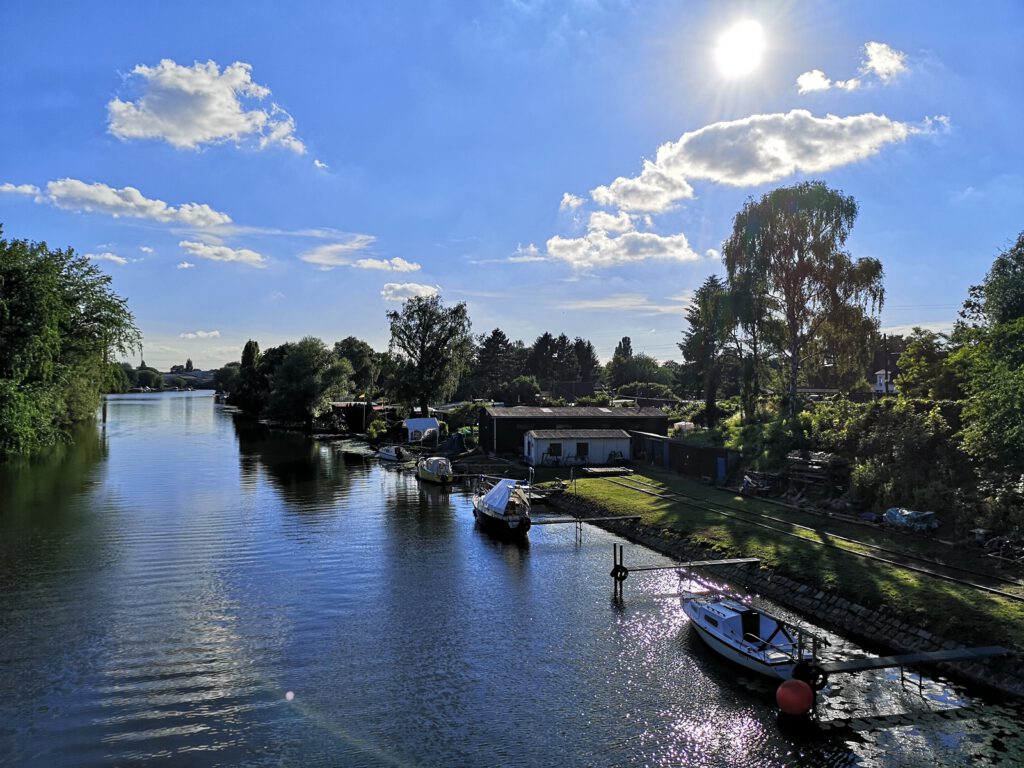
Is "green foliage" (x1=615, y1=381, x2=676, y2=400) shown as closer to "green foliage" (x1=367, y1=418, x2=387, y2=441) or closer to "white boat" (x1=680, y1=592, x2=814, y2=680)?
"green foliage" (x1=367, y1=418, x2=387, y2=441)

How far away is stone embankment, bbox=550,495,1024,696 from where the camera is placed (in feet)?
63.7

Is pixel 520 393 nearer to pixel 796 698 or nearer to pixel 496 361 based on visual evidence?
pixel 496 361

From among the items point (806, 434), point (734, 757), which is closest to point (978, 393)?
point (806, 434)

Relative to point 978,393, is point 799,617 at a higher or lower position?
lower

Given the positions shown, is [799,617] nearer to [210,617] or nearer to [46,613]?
[210,617]

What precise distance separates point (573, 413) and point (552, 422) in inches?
105

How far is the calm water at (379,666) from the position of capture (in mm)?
16984

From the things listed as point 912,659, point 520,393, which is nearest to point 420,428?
point 520,393

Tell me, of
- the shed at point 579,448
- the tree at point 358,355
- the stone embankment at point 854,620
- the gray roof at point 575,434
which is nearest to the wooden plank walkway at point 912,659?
the stone embankment at point 854,620

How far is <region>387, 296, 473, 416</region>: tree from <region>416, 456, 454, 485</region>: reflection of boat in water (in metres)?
35.1

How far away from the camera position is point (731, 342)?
62.9 meters

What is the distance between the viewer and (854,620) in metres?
23.8

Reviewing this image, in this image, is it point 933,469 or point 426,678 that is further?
point 933,469

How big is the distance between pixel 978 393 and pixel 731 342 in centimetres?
3185
